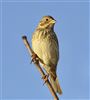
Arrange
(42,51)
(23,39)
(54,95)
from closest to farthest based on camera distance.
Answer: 1. (54,95)
2. (23,39)
3. (42,51)

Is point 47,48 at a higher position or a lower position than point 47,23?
lower

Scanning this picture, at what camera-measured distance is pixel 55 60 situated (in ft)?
24.2

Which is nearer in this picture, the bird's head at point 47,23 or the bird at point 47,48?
the bird at point 47,48

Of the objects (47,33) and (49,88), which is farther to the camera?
(47,33)

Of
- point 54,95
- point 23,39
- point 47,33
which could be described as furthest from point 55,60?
point 54,95

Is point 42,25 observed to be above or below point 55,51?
above

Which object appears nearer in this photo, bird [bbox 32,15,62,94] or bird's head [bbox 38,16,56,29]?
bird [bbox 32,15,62,94]

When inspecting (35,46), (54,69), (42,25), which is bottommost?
(54,69)

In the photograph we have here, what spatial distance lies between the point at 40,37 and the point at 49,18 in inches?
29.7

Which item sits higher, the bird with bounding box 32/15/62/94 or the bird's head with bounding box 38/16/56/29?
the bird's head with bounding box 38/16/56/29

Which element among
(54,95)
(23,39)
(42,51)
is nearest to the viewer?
(54,95)

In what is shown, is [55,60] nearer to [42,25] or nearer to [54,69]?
[54,69]

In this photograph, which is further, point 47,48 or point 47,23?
point 47,23

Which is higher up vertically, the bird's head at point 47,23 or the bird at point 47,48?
the bird's head at point 47,23
